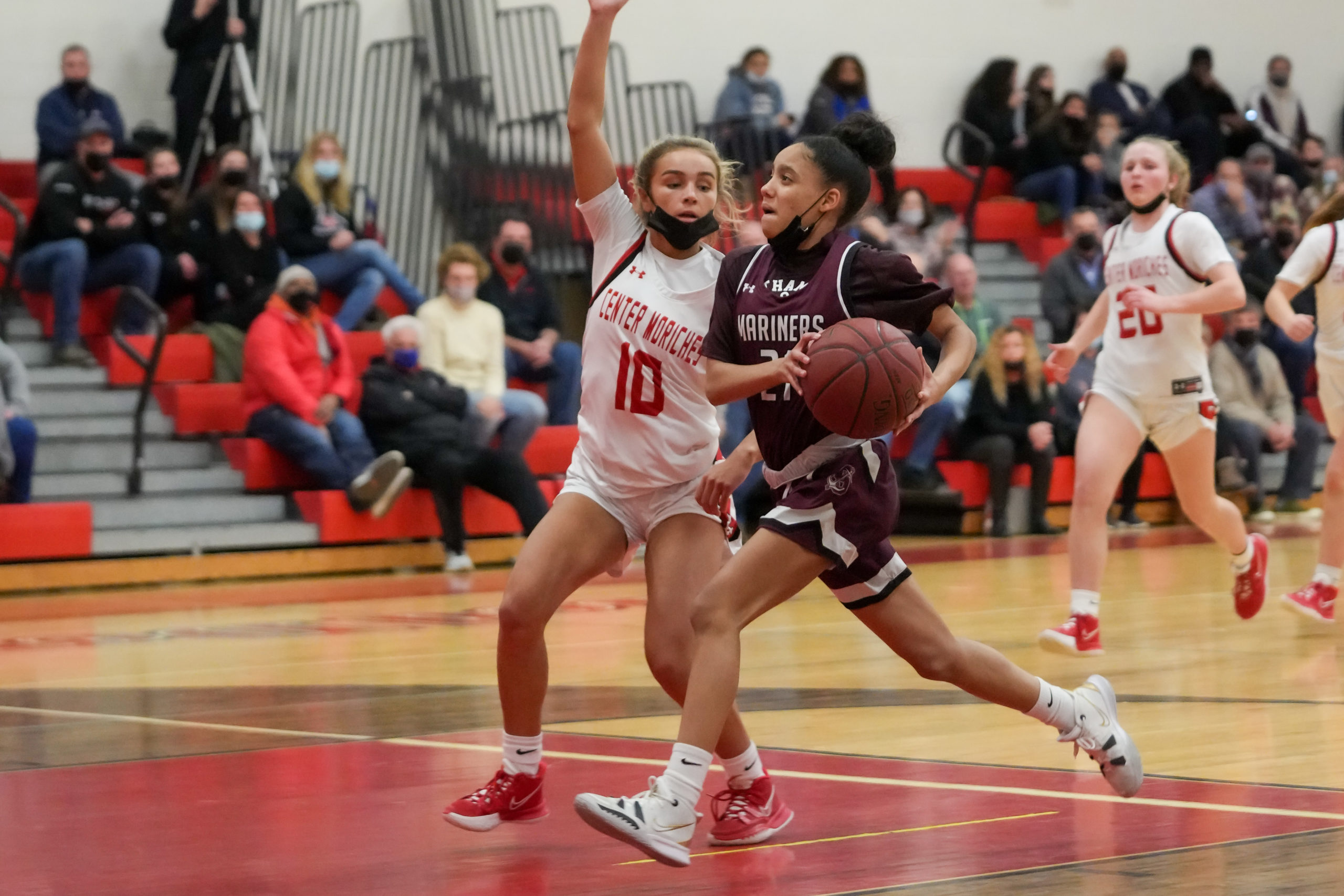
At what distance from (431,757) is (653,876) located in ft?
5.73

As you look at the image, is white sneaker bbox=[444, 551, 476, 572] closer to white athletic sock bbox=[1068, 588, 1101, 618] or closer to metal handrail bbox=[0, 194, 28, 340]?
metal handrail bbox=[0, 194, 28, 340]

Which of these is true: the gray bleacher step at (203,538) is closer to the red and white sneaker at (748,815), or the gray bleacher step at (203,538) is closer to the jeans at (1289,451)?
the jeans at (1289,451)

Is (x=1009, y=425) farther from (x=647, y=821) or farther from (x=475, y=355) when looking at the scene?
(x=647, y=821)

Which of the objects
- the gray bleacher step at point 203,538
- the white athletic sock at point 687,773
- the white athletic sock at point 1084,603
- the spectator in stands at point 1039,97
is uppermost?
the spectator in stands at point 1039,97

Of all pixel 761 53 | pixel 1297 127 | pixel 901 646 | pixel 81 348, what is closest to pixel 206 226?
pixel 81 348

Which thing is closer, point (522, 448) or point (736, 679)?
point (736, 679)

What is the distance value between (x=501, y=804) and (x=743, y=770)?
60 centimetres

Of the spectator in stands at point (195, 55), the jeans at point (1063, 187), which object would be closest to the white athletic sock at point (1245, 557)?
the spectator in stands at point (195, 55)

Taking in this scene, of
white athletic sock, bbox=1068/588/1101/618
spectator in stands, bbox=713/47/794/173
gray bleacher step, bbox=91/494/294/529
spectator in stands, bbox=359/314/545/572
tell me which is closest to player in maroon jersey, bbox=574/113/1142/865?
white athletic sock, bbox=1068/588/1101/618

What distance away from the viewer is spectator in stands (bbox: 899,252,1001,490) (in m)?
14.6

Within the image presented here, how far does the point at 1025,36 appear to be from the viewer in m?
21.3

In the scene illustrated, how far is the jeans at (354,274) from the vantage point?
1409 cm

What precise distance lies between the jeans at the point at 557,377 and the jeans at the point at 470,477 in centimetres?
130

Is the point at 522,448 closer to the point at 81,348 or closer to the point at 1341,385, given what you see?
the point at 81,348
